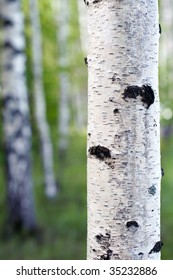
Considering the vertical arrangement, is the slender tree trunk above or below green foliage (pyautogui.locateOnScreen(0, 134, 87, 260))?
above

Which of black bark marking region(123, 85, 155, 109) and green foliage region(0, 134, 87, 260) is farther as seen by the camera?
green foliage region(0, 134, 87, 260)

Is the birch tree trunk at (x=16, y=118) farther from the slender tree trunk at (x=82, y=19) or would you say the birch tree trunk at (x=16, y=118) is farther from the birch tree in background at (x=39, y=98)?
the slender tree trunk at (x=82, y=19)

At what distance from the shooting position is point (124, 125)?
1.39 metres

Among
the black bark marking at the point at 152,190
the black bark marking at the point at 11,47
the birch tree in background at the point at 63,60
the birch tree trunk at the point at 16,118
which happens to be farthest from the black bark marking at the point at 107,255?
the birch tree in background at the point at 63,60

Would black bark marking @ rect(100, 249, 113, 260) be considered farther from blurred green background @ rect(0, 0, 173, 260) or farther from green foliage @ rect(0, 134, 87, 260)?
green foliage @ rect(0, 134, 87, 260)

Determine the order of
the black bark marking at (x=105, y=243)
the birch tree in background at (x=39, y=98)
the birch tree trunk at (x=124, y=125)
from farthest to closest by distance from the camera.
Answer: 1. the birch tree in background at (x=39, y=98)
2. the black bark marking at (x=105, y=243)
3. the birch tree trunk at (x=124, y=125)

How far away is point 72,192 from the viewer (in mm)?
9867

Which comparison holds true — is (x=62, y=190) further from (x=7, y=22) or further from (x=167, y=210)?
(x=7, y=22)

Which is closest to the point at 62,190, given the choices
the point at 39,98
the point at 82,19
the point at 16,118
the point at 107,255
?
the point at 39,98

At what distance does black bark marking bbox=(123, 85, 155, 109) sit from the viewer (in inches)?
54.7

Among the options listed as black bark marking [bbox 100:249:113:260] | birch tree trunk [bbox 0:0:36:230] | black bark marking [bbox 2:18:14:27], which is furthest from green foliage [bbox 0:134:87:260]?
black bark marking [bbox 100:249:113:260]

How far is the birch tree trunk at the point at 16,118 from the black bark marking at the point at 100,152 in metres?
5.11

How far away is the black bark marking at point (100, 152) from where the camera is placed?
4.72ft

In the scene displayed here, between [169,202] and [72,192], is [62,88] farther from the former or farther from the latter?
[169,202]
